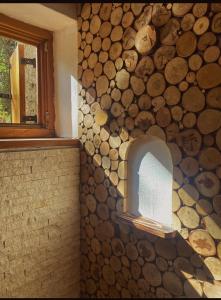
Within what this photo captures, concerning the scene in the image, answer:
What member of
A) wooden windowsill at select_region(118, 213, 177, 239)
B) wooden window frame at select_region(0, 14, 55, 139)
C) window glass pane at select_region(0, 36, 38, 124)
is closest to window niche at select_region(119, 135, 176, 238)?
wooden windowsill at select_region(118, 213, 177, 239)

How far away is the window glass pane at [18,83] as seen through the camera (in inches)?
81.0

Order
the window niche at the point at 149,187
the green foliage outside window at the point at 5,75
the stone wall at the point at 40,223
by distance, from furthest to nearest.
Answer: the green foliage outside window at the point at 5,75 → the stone wall at the point at 40,223 → the window niche at the point at 149,187

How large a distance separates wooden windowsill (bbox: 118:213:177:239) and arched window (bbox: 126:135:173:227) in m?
0.05

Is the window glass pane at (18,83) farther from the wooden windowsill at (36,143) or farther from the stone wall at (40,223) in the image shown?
the stone wall at (40,223)

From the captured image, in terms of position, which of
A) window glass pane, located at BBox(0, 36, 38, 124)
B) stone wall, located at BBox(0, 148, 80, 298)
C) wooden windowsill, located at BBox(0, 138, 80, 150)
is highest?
window glass pane, located at BBox(0, 36, 38, 124)

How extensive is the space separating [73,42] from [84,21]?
19cm

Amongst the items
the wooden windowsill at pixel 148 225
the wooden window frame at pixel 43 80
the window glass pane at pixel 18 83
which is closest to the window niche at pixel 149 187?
the wooden windowsill at pixel 148 225

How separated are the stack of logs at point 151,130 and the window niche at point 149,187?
65 millimetres

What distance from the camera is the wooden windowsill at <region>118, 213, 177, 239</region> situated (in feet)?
4.68

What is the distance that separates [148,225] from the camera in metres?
1.54

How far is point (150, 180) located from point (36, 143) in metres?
0.81

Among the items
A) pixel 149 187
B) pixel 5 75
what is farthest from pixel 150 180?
pixel 5 75

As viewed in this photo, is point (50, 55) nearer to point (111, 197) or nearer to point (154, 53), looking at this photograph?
point (154, 53)

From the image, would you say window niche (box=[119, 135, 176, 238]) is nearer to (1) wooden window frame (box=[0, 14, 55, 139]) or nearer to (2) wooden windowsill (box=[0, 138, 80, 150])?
(2) wooden windowsill (box=[0, 138, 80, 150])
